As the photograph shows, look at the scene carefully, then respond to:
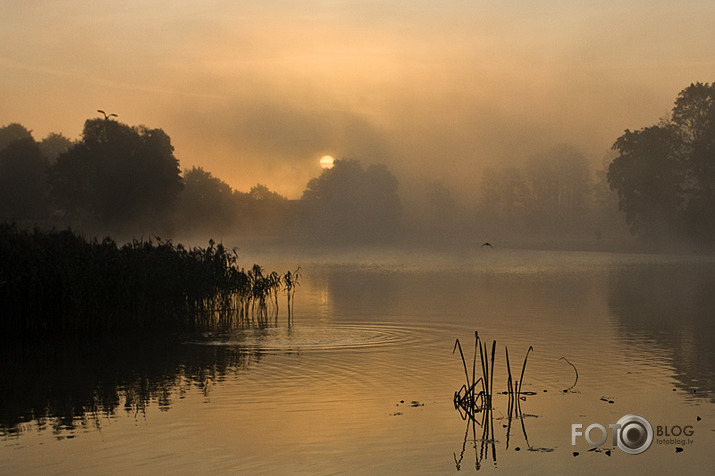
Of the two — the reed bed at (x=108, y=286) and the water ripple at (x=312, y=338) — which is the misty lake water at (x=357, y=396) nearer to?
the water ripple at (x=312, y=338)

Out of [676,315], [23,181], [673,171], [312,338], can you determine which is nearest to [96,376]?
[312,338]

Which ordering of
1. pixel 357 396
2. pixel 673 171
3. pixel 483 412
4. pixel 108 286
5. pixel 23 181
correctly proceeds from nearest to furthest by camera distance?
1. pixel 483 412
2. pixel 357 396
3. pixel 108 286
4. pixel 673 171
5. pixel 23 181

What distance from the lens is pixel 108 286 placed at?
2928cm

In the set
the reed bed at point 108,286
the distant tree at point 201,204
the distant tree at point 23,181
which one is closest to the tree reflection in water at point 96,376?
the reed bed at point 108,286

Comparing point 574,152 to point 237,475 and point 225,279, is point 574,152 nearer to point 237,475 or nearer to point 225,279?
point 225,279

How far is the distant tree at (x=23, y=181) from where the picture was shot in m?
114

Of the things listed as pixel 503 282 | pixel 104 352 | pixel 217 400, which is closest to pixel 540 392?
pixel 217 400

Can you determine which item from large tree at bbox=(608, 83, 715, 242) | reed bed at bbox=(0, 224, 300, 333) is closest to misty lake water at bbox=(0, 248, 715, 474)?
reed bed at bbox=(0, 224, 300, 333)

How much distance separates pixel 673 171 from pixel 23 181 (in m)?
77.9

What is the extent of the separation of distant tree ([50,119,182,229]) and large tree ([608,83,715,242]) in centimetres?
5061

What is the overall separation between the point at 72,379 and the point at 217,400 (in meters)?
4.68

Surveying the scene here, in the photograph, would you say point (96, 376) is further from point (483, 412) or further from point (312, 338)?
point (483, 412)

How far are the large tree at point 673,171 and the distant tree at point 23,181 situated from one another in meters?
69.3

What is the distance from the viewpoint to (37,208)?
12156 cm
